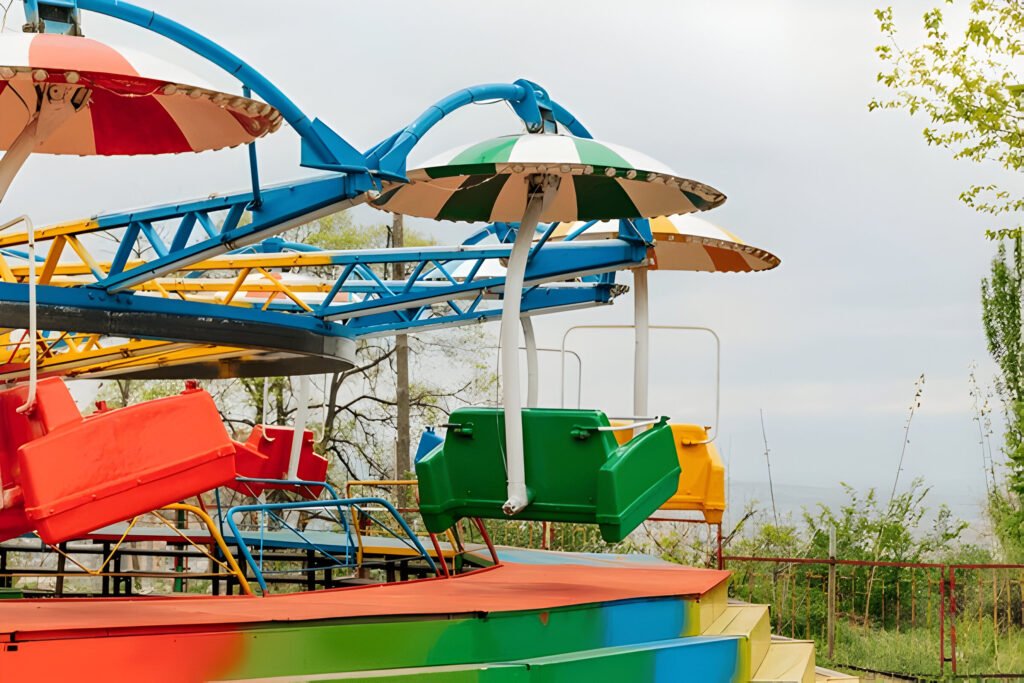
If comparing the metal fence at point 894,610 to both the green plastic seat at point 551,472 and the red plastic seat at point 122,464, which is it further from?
the red plastic seat at point 122,464

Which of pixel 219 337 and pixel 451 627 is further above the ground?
pixel 219 337

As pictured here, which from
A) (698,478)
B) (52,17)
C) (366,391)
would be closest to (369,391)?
(366,391)

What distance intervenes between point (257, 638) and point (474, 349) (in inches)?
1021

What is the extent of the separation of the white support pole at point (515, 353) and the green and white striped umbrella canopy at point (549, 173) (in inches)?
10.3

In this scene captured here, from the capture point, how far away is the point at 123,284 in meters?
10.6

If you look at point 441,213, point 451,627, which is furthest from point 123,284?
point 451,627

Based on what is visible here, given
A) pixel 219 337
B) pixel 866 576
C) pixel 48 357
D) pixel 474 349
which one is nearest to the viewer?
pixel 219 337

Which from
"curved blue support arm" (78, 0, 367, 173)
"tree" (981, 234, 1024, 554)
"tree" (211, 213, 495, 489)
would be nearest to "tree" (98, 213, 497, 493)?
"tree" (211, 213, 495, 489)

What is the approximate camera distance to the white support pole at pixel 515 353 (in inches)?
322

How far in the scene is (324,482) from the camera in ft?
32.0

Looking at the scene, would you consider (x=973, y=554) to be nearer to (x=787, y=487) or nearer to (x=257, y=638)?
(x=787, y=487)

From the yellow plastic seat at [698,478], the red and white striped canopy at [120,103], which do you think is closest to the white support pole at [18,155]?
the red and white striped canopy at [120,103]

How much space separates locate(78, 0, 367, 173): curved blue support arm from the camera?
6.87 m

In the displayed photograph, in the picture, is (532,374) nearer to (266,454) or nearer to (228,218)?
(228,218)
